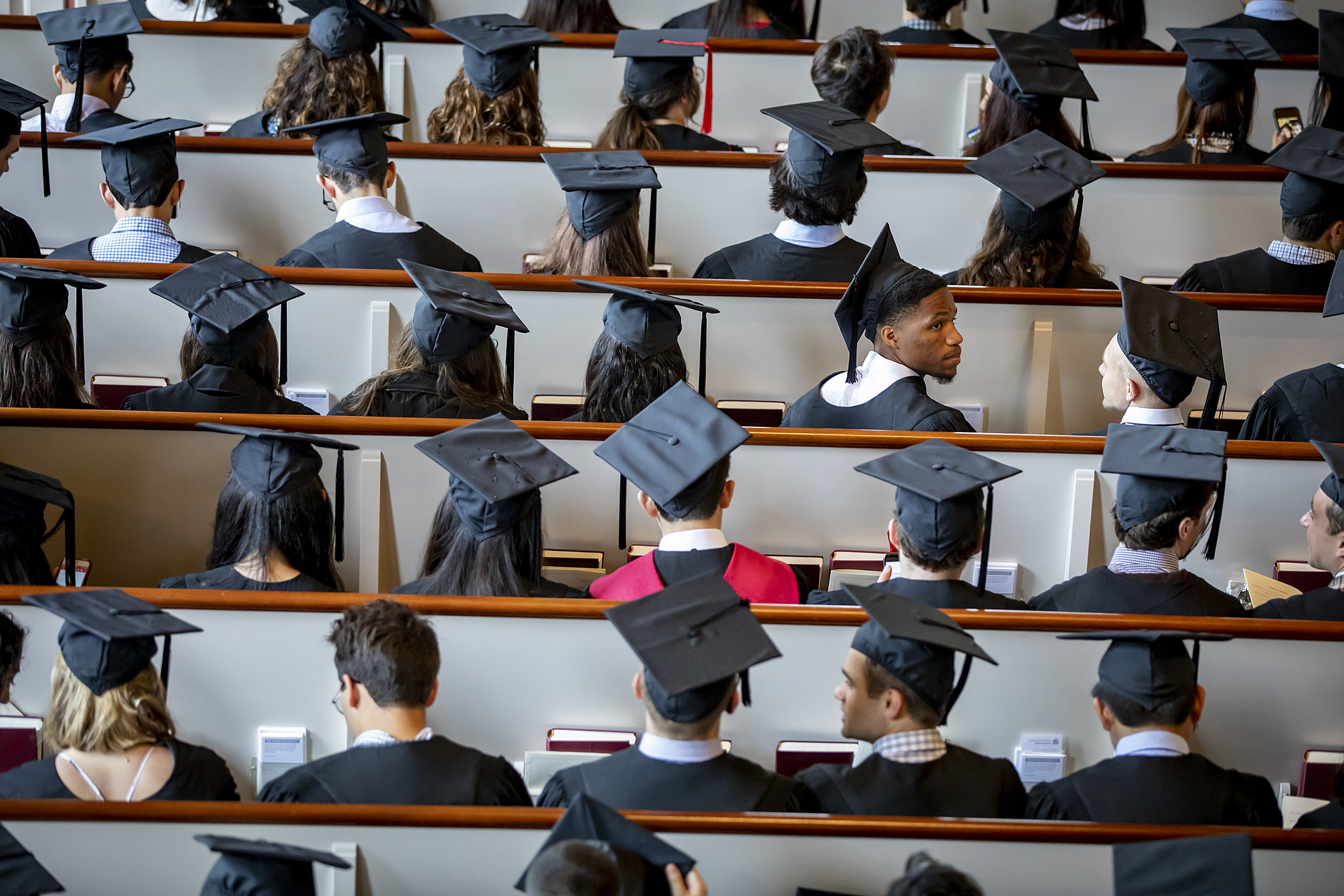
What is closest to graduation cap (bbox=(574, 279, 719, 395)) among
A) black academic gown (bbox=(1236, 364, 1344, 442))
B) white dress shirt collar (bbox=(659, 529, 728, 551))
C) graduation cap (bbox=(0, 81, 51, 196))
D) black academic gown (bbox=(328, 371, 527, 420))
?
black academic gown (bbox=(328, 371, 527, 420))

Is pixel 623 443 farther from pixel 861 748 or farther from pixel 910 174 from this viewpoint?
pixel 910 174

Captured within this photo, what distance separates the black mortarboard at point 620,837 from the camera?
1.97m

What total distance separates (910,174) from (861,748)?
2.47 meters

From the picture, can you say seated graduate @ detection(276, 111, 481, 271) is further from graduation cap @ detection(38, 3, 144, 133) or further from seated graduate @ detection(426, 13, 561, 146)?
graduation cap @ detection(38, 3, 144, 133)

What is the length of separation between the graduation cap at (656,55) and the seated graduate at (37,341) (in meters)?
2.23

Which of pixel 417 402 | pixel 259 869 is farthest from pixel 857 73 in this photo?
pixel 259 869

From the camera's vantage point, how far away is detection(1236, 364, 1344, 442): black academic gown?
377cm

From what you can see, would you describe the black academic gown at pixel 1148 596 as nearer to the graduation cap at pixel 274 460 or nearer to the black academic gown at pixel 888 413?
the black academic gown at pixel 888 413

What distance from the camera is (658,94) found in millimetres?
5035

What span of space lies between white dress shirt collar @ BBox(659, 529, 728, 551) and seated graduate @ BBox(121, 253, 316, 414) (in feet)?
4.33

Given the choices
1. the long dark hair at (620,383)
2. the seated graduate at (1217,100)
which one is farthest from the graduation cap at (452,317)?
the seated graduate at (1217,100)

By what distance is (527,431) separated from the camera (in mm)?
3309

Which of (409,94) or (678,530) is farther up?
(409,94)

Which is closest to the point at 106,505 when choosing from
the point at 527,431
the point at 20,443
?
the point at 20,443
